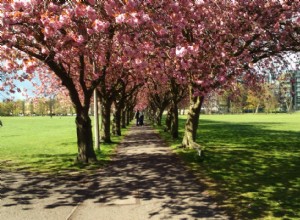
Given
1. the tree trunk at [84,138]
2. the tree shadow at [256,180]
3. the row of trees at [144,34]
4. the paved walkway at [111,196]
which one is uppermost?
the row of trees at [144,34]

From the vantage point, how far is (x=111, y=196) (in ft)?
29.5

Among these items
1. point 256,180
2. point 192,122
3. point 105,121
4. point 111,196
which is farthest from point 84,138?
point 105,121

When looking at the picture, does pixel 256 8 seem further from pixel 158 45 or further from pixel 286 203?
pixel 286 203

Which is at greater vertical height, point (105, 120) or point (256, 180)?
point (105, 120)

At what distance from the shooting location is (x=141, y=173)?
12125mm

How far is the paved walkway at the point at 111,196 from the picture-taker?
7484 mm

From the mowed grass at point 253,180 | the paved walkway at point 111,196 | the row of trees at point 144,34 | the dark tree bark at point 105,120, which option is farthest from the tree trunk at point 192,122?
the dark tree bark at point 105,120

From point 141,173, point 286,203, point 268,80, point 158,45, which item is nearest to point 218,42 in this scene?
point 158,45

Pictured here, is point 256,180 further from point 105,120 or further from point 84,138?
point 105,120

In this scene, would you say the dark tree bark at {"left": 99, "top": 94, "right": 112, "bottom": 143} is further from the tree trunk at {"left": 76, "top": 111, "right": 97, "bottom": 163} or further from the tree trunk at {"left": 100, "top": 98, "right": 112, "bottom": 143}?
the tree trunk at {"left": 76, "top": 111, "right": 97, "bottom": 163}

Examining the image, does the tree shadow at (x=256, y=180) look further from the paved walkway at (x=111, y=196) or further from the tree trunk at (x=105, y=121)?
the tree trunk at (x=105, y=121)

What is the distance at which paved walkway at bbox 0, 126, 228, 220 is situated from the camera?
748cm

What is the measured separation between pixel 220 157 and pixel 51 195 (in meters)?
9.84

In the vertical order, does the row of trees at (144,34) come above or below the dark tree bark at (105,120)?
above
